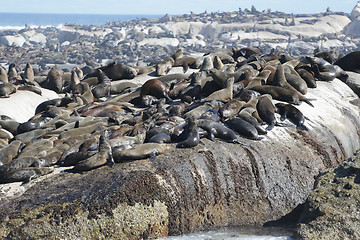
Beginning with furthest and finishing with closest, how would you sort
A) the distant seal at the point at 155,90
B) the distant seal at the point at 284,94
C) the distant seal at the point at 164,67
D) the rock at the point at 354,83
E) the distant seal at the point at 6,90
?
the distant seal at the point at 164,67
the rock at the point at 354,83
the distant seal at the point at 6,90
the distant seal at the point at 155,90
the distant seal at the point at 284,94

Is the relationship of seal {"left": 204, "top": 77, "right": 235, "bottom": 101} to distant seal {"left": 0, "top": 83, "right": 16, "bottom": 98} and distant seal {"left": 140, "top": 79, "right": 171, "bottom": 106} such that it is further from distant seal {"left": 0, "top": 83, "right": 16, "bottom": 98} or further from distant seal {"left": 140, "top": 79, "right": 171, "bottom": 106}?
distant seal {"left": 0, "top": 83, "right": 16, "bottom": 98}

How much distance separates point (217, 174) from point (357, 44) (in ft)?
221

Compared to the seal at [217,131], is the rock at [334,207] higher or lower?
lower

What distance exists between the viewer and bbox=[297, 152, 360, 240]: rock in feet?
17.5

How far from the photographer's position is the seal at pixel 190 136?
678 cm

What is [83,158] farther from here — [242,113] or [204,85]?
[204,85]

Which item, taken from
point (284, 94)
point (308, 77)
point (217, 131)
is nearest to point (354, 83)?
point (308, 77)

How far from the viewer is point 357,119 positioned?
9.78 meters

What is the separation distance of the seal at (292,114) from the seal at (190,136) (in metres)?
2.17

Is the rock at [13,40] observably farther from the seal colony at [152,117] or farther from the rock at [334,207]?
the rock at [334,207]

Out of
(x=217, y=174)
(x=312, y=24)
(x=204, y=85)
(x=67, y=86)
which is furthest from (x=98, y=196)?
(x=312, y=24)

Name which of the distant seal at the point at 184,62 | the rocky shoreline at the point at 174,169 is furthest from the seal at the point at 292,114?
the distant seal at the point at 184,62

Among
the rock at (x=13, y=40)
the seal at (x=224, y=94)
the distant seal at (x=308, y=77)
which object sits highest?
the seal at (x=224, y=94)

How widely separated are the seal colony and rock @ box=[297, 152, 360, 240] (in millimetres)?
1473
